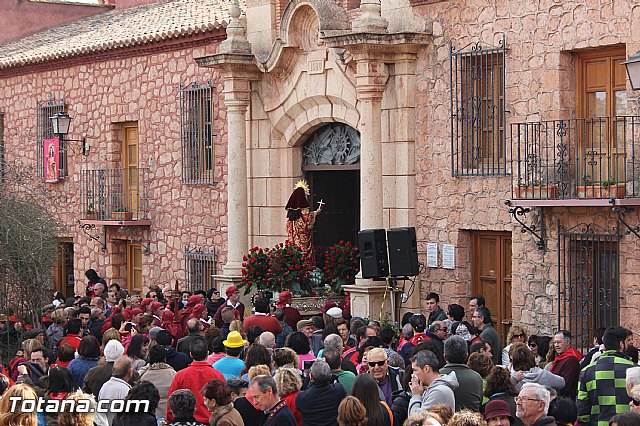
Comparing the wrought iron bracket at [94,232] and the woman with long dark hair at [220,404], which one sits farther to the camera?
the wrought iron bracket at [94,232]

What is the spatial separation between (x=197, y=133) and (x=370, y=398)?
1321 cm

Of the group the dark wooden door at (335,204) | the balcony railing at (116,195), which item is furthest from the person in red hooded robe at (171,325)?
the balcony railing at (116,195)

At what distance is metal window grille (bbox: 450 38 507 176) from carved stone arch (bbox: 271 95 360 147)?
2.01 m

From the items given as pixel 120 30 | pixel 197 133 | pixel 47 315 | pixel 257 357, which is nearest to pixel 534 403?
pixel 257 357

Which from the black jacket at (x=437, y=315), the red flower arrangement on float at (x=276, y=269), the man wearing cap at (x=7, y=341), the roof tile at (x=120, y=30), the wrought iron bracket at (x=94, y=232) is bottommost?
the man wearing cap at (x=7, y=341)

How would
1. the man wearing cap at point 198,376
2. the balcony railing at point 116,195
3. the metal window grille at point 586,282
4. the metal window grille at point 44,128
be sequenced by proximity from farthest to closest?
the metal window grille at point 44,128 < the balcony railing at point 116,195 < the metal window grille at point 586,282 < the man wearing cap at point 198,376

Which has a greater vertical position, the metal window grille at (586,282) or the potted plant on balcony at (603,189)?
the potted plant on balcony at (603,189)

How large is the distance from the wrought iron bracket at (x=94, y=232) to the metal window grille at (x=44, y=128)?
1.50m

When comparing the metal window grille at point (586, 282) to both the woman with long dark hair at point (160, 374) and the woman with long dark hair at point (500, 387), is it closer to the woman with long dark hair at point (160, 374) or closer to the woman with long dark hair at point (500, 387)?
the woman with long dark hair at point (500, 387)

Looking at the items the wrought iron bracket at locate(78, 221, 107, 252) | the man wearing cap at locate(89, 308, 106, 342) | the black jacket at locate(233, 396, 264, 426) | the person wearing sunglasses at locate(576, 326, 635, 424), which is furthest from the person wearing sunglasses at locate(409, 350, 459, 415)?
the wrought iron bracket at locate(78, 221, 107, 252)

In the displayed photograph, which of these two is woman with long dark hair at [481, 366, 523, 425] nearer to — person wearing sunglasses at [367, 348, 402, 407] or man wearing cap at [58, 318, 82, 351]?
person wearing sunglasses at [367, 348, 402, 407]

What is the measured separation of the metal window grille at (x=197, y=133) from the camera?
2083 centimetres

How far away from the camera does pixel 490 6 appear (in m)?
15.4

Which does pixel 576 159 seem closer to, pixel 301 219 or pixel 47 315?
pixel 301 219
